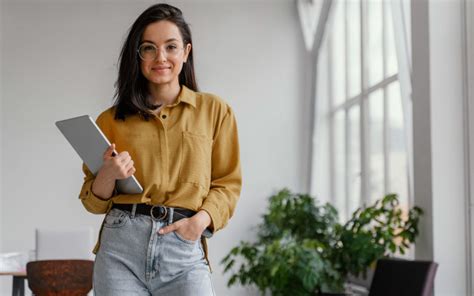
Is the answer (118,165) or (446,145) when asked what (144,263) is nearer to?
(118,165)

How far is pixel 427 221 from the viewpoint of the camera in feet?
15.2

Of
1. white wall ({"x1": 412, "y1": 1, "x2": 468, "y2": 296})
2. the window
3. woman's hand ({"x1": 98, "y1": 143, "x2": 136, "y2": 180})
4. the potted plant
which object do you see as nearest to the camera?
woman's hand ({"x1": 98, "y1": 143, "x2": 136, "y2": 180})

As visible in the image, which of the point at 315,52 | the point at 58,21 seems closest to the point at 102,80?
the point at 58,21

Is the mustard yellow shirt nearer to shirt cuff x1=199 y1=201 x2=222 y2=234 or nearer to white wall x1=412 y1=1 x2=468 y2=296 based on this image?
shirt cuff x1=199 y1=201 x2=222 y2=234

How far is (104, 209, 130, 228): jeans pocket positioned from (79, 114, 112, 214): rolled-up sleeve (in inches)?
1.4

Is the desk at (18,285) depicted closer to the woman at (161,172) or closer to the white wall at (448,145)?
the white wall at (448,145)

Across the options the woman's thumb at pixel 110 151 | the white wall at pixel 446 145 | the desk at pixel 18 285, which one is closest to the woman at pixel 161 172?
the woman's thumb at pixel 110 151

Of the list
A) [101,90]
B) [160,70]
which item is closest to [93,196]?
[160,70]

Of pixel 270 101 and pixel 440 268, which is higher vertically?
pixel 270 101

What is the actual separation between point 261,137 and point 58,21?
108 inches

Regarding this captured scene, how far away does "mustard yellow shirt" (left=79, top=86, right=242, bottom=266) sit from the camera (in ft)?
6.27

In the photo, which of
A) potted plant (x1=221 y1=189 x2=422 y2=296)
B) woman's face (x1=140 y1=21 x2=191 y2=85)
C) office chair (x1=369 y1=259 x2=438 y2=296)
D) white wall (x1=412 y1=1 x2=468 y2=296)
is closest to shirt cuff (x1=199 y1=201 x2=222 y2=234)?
woman's face (x1=140 y1=21 x2=191 y2=85)

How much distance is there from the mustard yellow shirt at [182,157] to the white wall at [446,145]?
8.91 feet

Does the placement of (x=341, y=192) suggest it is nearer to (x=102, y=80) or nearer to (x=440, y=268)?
(x=102, y=80)
